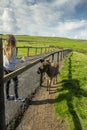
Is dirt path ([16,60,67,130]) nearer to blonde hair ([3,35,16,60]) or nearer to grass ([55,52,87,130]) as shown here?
grass ([55,52,87,130])

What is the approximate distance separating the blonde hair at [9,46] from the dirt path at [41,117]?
5.33 feet

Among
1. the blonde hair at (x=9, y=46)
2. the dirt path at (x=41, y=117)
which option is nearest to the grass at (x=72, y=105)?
the dirt path at (x=41, y=117)

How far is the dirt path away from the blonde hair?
1624 millimetres

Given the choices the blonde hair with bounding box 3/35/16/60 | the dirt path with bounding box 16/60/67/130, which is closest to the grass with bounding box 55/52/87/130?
the dirt path with bounding box 16/60/67/130

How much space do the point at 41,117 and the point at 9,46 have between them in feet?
7.13

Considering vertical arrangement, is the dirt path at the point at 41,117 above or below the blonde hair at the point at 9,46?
below

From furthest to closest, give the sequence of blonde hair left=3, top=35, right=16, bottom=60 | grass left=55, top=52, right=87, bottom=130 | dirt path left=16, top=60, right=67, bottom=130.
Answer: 1. blonde hair left=3, top=35, right=16, bottom=60
2. grass left=55, top=52, right=87, bottom=130
3. dirt path left=16, top=60, right=67, bottom=130

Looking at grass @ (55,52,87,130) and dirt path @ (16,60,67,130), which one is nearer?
dirt path @ (16,60,67,130)

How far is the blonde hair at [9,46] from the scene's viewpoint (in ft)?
23.9

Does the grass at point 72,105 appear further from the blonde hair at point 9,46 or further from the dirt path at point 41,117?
the blonde hair at point 9,46

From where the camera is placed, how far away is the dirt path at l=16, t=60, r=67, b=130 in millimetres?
6108

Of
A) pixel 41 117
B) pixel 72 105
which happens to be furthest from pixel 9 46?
pixel 72 105

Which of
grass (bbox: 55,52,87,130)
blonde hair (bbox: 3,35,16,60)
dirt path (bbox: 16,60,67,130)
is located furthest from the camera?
blonde hair (bbox: 3,35,16,60)

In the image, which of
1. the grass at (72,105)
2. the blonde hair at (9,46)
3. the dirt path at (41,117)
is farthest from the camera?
the blonde hair at (9,46)
